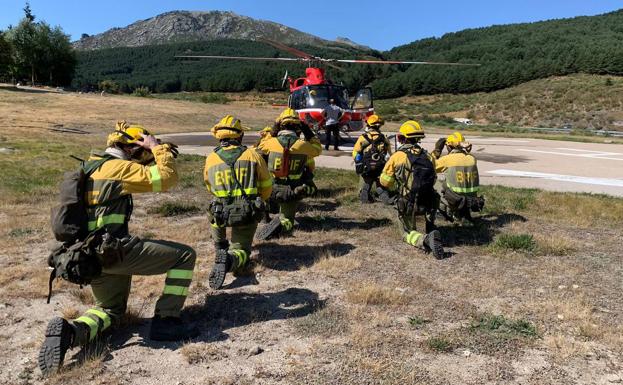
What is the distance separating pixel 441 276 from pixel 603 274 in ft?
6.09

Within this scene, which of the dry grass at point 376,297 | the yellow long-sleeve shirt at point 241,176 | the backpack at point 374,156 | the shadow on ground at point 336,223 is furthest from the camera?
the backpack at point 374,156

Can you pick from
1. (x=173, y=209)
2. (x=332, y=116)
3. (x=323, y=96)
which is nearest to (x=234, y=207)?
(x=173, y=209)

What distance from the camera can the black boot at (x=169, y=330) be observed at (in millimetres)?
4066

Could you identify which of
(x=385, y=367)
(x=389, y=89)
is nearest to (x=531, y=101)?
(x=389, y=89)

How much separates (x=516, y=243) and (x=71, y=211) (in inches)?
216

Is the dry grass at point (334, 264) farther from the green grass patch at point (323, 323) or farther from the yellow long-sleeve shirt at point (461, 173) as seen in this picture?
the yellow long-sleeve shirt at point (461, 173)

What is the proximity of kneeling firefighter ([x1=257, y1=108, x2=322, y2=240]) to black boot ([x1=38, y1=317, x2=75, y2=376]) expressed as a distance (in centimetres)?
371

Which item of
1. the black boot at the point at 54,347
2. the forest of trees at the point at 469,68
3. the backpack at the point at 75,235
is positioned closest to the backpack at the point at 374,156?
the backpack at the point at 75,235

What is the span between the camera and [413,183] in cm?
647

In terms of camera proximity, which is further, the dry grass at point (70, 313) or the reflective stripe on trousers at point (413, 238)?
the reflective stripe on trousers at point (413, 238)

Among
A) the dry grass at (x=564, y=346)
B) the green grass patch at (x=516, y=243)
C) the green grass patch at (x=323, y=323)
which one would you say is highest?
the green grass patch at (x=516, y=243)

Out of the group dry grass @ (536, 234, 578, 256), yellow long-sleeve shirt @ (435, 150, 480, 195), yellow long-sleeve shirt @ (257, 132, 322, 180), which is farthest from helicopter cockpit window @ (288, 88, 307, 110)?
dry grass @ (536, 234, 578, 256)

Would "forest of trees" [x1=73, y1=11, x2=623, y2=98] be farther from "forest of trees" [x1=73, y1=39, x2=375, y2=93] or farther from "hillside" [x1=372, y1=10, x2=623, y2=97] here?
"forest of trees" [x1=73, y1=39, x2=375, y2=93]

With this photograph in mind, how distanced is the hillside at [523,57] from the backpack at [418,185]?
6594cm
